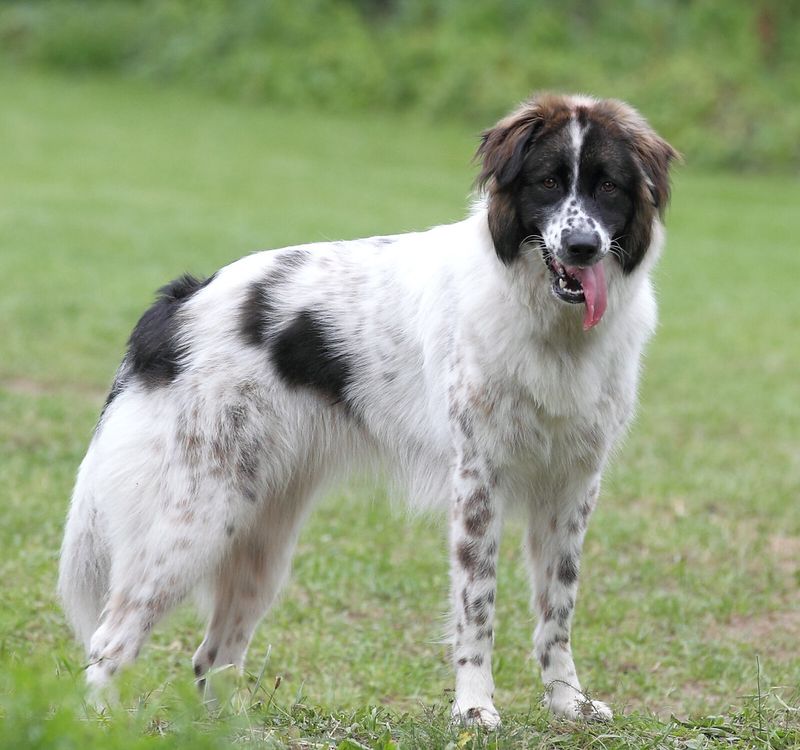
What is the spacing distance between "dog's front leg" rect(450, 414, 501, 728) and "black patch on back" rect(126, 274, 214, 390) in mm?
1096

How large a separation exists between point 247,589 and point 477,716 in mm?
1181

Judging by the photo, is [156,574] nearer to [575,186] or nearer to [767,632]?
[575,186]

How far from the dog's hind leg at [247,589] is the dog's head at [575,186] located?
4.75 ft

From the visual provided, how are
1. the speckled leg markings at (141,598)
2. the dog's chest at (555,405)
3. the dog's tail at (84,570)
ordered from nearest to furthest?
1. the dog's chest at (555,405)
2. the speckled leg markings at (141,598)
3. the dog's tail at (84,570)

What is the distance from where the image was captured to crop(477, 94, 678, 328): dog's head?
4406 millimetres

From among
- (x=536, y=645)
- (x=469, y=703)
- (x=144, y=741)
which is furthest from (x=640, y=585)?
(x=144, y=741)

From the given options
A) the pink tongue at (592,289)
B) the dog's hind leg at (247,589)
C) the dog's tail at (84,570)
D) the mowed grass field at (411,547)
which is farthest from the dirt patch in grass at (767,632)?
the dog's tail at (84,570)

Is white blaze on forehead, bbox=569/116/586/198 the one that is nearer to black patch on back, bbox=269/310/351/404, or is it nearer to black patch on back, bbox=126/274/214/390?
black patch on back, bbox=269/310/351/404

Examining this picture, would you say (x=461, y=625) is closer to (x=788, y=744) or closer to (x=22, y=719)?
(x=788, y=744)

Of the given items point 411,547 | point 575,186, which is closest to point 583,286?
point 575,186

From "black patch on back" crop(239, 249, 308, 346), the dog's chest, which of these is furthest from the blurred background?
the dog's chest

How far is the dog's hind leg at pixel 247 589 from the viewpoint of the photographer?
17.2 ft

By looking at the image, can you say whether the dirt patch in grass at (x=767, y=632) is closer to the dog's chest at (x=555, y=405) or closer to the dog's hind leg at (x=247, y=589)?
the dog's chest at (x=555, y=405)

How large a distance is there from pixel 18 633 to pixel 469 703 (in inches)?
88.4
